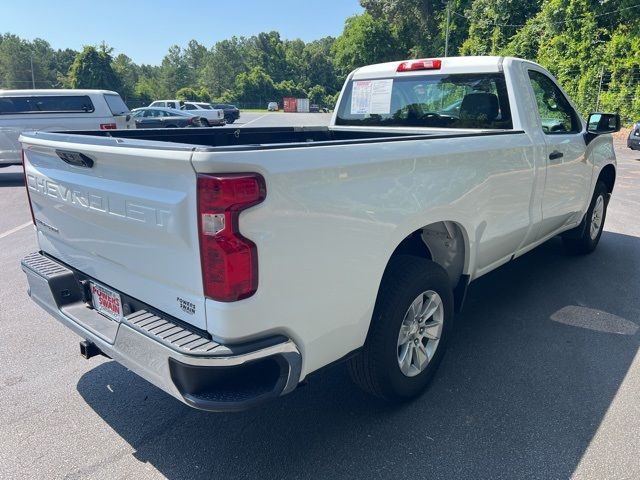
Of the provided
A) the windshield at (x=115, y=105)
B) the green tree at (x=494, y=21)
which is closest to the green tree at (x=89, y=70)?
the green tree at (x=494, y=21)

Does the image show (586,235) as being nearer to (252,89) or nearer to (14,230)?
(14,230)

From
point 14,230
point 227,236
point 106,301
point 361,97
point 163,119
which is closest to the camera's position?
point 227,236

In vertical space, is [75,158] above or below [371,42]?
below

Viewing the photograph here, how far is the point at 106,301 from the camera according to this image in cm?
256

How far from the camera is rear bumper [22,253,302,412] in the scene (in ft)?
6.28

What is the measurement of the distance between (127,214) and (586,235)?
5.08 m

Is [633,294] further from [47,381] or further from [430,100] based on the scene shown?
[47,381]

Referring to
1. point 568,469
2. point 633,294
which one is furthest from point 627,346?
point 568,469

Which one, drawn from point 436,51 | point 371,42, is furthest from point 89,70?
point 436,51

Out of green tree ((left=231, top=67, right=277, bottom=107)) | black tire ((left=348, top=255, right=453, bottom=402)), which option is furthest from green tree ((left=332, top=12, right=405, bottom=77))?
black tire ((left=348, top=255, right=453, bottom=402))

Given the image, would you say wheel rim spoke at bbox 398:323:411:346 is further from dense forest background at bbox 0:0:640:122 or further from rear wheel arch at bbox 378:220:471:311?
dense forest background at bbox 0:0:640:122

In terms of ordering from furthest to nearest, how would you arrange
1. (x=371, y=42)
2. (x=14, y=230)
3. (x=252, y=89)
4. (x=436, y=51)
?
(x=252, y=89) → (x=371, y=42) → (x=436, y=51) → (x=14, y=230)

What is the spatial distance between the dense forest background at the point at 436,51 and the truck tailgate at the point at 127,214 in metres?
24.6

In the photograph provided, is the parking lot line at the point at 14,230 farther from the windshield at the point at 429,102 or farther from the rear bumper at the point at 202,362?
the rear bumper at the point at 202,362
